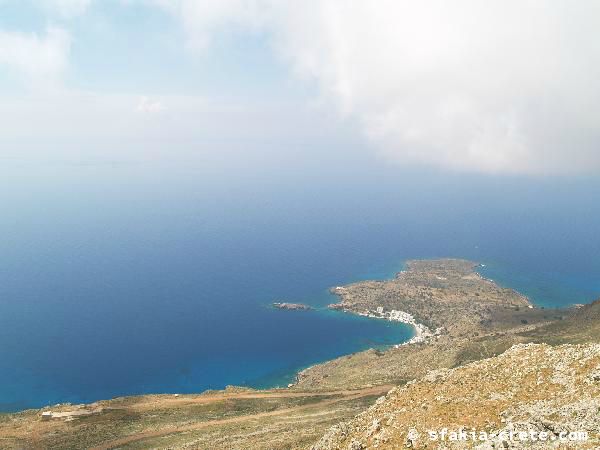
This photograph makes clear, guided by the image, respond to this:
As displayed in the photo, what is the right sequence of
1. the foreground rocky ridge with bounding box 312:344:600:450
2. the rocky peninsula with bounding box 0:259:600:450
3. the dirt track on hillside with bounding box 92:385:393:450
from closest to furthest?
the foreground rocky ridge with bounding box 312:344:600:450, the rocky peninsula with bounding box 0:259:600:450, the dirt track on hillside with bounding box 92:385:393:450

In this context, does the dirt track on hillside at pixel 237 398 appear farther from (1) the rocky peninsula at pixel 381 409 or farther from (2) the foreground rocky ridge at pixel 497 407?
(2) the foreground rocky ridge at pixel 497 407

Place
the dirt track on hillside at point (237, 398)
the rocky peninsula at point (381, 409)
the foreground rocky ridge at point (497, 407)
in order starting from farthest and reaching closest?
the dirt track on hillside at point (237, 398), the rocky peninsula at point (381, 409), the foreground rocky ridge at point (497, 407)

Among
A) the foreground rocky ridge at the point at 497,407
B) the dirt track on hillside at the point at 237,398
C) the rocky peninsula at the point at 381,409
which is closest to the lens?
the foreground rocky ridge at the point at 497,407

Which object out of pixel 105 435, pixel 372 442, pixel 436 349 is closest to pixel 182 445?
pixel 105 435

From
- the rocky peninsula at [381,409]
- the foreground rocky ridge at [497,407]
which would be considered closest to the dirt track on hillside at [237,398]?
the rocky peninsula at [381,409]

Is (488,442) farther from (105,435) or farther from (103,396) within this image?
(103,396)

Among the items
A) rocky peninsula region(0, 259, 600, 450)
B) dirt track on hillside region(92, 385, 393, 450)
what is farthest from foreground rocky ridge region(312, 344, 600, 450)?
dirt track on hillside region(92, 385, 393, 450)

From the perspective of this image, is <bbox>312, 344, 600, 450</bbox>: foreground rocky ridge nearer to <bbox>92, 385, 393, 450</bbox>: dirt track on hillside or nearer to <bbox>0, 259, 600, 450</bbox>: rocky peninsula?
<bbox>0, 259, 600, 450</bbox>: rocky peninsula

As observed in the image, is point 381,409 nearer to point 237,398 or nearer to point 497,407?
point 497,407
